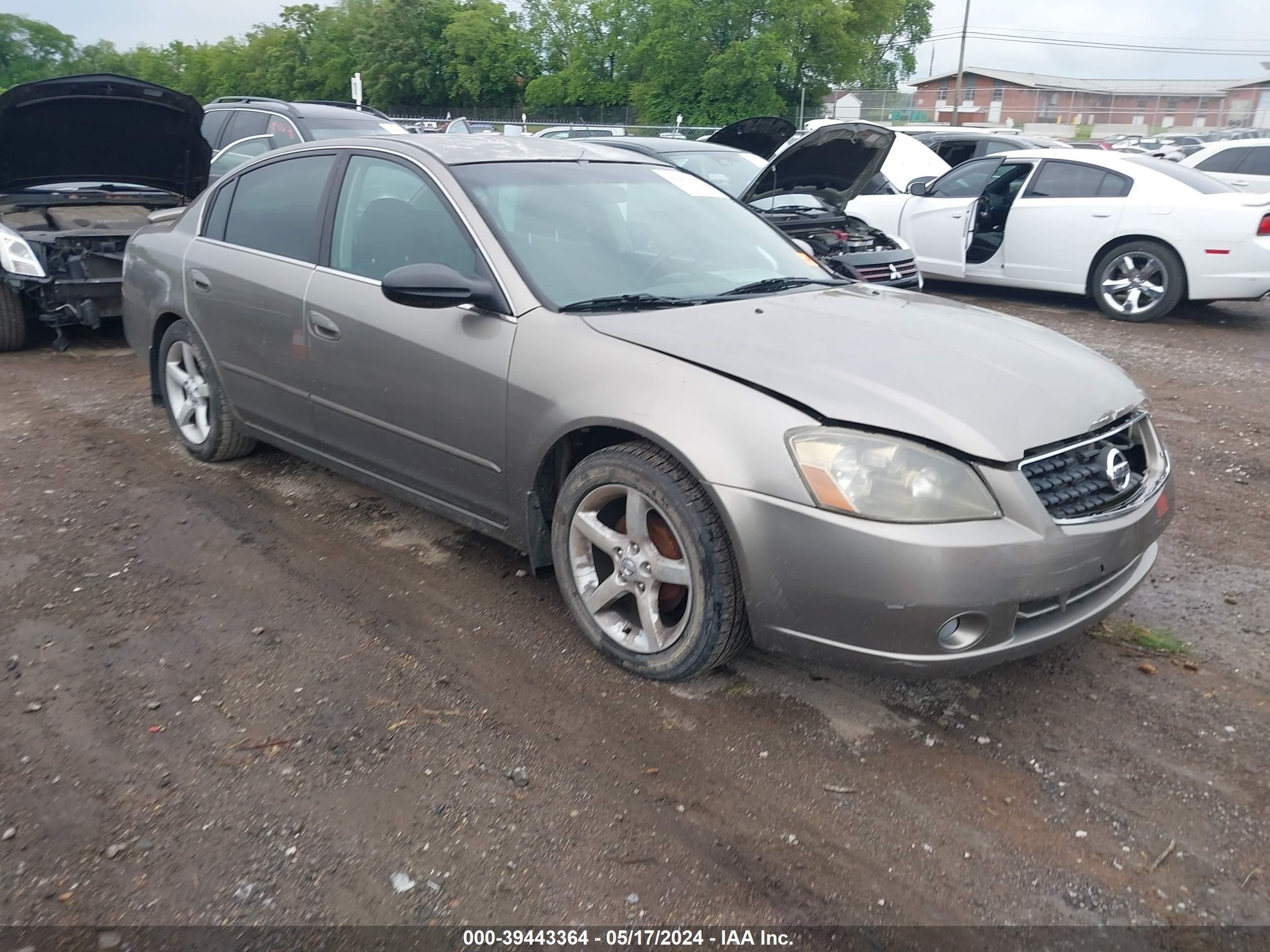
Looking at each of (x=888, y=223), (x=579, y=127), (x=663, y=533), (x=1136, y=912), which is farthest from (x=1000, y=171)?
(x=579, y=127)

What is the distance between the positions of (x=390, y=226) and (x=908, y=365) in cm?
217

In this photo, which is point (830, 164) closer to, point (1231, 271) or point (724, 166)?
point (724, 166)

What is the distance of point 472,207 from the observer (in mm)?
3725

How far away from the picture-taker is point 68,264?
710 cm

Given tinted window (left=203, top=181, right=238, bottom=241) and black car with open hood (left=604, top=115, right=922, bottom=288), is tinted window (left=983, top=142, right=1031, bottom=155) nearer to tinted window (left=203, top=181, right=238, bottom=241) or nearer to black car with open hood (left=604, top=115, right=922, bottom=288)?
black car with open hood (left=604, top=115, right=922, bottom=288)

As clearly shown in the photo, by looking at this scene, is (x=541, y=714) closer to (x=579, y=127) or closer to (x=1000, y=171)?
(x=1000, y=171)

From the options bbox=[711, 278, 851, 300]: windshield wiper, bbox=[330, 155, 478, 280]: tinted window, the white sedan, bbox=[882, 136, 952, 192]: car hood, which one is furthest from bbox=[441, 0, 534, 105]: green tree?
bbox=[711, 278, 851, 300]: windshield wiper

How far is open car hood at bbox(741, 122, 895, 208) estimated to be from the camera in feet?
26.0

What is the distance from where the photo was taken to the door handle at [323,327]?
13.3 feet

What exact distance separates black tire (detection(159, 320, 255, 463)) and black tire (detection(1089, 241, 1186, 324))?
7671 mm

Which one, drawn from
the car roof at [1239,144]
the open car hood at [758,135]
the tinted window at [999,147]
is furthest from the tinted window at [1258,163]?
the open car hood at [758,135]

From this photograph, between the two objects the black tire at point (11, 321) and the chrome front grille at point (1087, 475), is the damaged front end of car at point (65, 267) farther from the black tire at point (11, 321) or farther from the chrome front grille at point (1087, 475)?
the chrome front grille at point (1087, 475)

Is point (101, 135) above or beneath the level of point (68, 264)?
above

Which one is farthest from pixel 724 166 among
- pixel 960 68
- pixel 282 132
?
pixel 960 68
